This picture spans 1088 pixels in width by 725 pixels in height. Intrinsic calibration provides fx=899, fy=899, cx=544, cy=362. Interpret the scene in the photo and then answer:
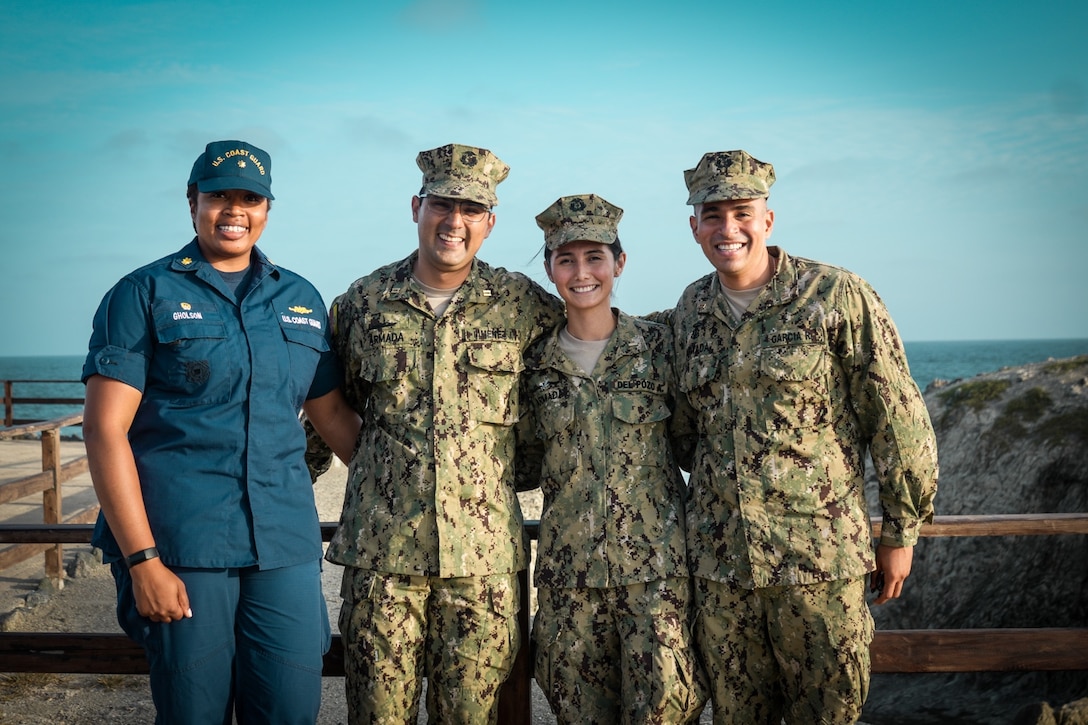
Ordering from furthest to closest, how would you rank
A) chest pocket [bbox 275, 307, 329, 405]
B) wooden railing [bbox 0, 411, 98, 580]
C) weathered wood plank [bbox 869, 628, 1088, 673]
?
wooden railing [bbox 0, 411, 98, 580], weathered wood plank [bbox 869, 628, 1088, 673], chest pocket [bbox 275, 307, 329, 405]

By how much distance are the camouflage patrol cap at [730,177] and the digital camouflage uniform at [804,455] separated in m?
0.36

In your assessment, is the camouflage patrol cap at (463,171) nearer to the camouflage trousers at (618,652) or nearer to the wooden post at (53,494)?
the camouflage trousers at (618,652)

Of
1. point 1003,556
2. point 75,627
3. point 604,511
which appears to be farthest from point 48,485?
point 1003,556

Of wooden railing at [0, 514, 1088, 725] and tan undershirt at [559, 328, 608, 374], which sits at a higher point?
tan undershirt at [559, 328, 608, 374]

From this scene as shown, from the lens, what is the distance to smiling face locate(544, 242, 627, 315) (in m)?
3.34

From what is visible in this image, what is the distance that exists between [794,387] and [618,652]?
112 centimetres

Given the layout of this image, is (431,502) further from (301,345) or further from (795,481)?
(795,481)

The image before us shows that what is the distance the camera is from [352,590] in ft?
10.5

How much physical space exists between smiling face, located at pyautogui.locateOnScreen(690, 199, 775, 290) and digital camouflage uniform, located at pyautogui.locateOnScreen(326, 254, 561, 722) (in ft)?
2.56

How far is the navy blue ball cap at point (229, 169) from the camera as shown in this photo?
2.87m

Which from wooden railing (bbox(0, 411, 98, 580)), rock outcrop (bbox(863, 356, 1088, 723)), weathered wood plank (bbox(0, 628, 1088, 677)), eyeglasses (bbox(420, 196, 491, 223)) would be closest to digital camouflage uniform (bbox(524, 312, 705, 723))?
eyeglasses (bbox(420, 196, 491, 223))

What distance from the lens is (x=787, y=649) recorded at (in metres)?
3.10

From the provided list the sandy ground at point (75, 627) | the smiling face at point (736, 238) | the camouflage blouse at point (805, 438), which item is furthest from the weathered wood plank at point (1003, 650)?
the sandy ground at point (75, 627)

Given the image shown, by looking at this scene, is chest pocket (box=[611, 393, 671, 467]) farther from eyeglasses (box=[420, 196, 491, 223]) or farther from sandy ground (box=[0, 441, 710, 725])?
sandy ground (box=[0, 441, 710, 725])
